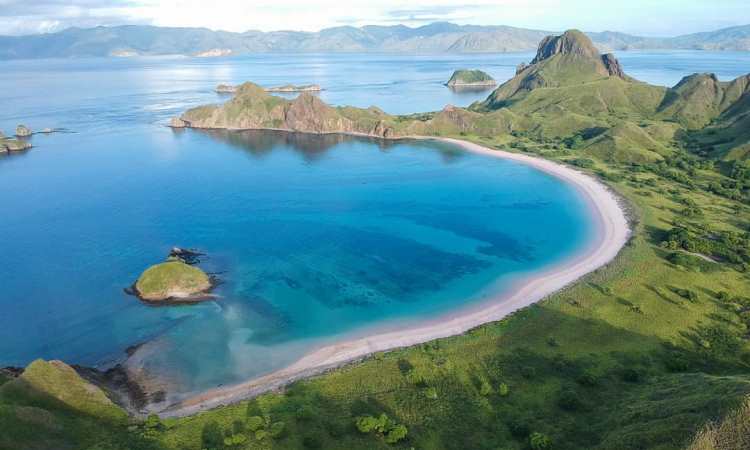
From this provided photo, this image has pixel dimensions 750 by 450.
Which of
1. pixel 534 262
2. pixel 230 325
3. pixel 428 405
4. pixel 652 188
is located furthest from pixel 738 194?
pixel 230 325

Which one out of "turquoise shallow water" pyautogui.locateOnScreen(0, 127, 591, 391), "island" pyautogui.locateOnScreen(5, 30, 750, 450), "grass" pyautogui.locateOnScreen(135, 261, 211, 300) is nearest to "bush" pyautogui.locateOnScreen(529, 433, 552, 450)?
"island" pyautogui.locateOnScreen(5, 30, 750, 450)

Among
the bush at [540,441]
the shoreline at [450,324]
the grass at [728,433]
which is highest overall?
the grass at [728,433]

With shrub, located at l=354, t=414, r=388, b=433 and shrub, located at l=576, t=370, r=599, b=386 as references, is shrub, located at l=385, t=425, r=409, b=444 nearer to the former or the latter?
shrub, located at l=354, t=414, r=388, b=433

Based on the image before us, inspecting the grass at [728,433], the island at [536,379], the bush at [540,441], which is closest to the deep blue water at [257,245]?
the island at [536,379]

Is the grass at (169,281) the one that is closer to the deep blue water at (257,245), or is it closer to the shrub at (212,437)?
the deep blue water at (257,245)

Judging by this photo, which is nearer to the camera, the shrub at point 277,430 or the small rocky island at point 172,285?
the shrub at point 277,430

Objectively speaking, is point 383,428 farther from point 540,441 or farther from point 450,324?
point 450,324

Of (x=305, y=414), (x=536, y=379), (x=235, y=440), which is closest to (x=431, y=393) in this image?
(x=536, y=379)
